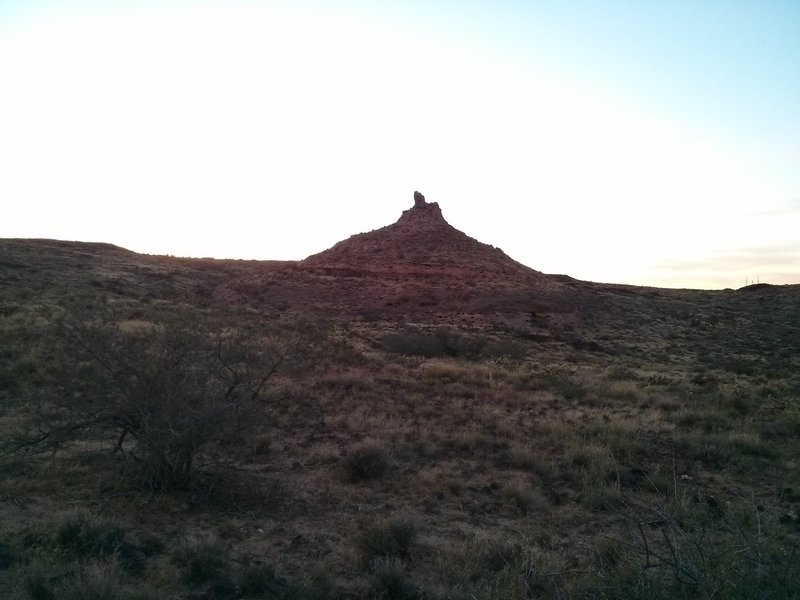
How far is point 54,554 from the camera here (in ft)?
22.3

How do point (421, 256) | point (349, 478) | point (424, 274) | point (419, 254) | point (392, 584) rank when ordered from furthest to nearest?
point (419, 254) < point (421, 256) < point (424, 274) < point (349, 478) < point (392, 584)

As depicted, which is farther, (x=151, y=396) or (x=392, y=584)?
(x=151, y=396)

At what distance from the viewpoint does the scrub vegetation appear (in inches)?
255

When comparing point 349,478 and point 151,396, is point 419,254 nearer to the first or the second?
point 349,478

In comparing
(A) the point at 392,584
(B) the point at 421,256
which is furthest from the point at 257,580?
(B) the point at 421,256

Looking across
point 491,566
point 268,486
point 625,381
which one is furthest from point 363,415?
point 625,381

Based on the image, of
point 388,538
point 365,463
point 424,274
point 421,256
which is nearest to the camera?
point 388,538

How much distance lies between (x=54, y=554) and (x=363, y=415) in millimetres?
8538

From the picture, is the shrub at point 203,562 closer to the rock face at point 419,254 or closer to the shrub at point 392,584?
the shrub at point 392,584

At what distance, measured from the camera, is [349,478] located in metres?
10.7

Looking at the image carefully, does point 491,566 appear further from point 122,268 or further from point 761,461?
point 122,268

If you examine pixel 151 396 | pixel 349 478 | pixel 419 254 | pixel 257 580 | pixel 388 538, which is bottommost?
pixel 349 478

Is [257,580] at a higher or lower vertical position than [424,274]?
lower

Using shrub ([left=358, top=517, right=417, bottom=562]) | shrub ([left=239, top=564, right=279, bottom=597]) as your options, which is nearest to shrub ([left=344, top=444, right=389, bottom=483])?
shrub ([left=358, top=517, right=417, bottom=562])
